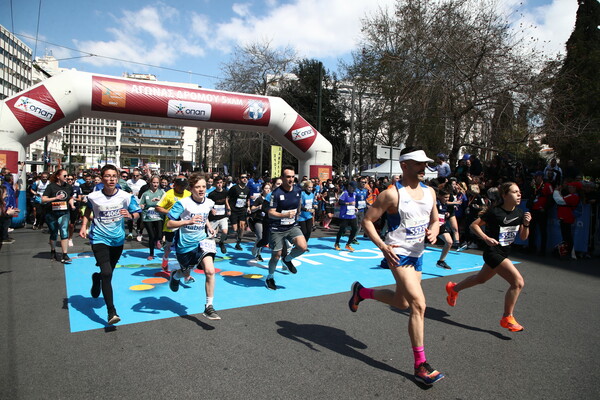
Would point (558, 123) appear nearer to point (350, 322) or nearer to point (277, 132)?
point (277, 132)

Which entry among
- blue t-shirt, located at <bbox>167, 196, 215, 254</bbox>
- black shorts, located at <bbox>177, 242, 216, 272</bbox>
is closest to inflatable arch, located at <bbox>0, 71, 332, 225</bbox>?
blue t-shirt, located at <bbox>167, 196, 215, 254</bbox>

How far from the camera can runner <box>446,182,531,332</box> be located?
15.2 ft

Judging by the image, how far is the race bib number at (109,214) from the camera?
16.4 feet

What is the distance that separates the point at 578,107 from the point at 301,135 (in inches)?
482

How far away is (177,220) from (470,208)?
28.7ft

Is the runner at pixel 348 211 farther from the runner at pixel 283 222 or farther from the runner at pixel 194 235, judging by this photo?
the runner at pixel 194 235

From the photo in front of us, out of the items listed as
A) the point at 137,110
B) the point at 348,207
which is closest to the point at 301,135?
the point at 137,110

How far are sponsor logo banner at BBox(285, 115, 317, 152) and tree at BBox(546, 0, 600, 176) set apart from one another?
29.8 feet

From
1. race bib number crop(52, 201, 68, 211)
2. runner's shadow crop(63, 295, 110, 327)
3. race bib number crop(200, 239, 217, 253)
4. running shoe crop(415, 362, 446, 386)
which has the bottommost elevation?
runner's shadow crop(63, 295, 110, 327)

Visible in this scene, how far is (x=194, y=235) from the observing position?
5121 mm

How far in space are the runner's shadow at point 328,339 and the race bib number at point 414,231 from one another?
1.16 meters

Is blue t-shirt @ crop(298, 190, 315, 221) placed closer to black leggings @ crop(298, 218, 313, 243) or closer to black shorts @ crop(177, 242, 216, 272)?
black leggings @ crop(298, 218, 313, 243)

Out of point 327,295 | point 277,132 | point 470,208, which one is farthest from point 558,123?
point 327,295

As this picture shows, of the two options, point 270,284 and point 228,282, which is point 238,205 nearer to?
point 228,282
